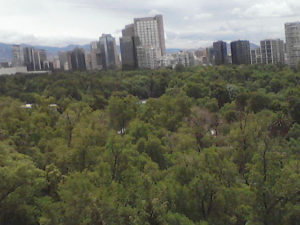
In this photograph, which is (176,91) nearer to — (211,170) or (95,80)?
(95,80)

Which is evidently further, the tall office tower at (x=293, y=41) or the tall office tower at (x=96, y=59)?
the tall office tower at (x=96, y=59)

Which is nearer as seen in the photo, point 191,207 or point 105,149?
→ point 191,207

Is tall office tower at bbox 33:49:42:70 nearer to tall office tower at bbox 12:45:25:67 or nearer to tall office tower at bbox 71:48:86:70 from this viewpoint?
tall office tower at bbox 12:45:25:67

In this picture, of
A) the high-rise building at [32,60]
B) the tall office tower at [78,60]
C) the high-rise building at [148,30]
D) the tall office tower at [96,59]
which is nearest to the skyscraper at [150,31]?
the high-rise building at [148,30]

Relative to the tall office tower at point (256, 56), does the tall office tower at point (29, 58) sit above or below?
above

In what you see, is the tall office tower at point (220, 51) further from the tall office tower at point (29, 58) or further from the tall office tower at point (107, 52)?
the tall office tower at point (29, 58)

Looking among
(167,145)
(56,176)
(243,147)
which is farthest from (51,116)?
(243,147)

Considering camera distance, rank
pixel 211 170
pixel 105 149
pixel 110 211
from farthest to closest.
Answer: pixel 105 149
pixel 211 170
pixel 110 211

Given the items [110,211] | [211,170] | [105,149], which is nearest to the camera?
[110,211]
